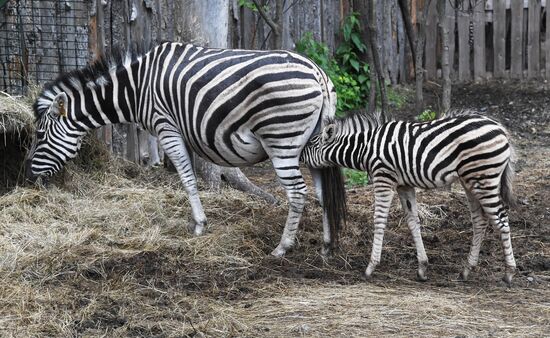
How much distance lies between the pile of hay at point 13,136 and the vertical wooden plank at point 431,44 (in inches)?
305

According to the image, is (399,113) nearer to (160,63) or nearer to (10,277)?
(160,63)

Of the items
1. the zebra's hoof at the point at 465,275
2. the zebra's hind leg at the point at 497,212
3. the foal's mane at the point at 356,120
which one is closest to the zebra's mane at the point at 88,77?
the foal's mane at the point at 356,120

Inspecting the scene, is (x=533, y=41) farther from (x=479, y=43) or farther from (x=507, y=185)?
(x=507, y=185)

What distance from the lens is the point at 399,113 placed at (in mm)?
13297

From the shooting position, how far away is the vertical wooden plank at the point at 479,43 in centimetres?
1445

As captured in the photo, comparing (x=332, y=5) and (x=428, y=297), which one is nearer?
(x=428, y=297)

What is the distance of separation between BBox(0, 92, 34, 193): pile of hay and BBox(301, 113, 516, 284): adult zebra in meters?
3.11

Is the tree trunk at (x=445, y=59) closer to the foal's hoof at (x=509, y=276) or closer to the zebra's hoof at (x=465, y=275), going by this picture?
the zebra's hoof at (x=465, y=275)

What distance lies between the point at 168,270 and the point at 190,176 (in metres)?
1.34

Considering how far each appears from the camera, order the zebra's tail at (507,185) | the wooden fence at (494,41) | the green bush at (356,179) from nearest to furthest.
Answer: the zebra's tail at (507,185) → the green bush at (356,179) → the wooden fence at (494,41)

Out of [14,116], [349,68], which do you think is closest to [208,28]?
[14,116]

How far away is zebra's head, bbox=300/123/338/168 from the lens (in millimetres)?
7324

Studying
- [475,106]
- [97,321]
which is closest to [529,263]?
[97,321]

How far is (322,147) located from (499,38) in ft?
26.8
